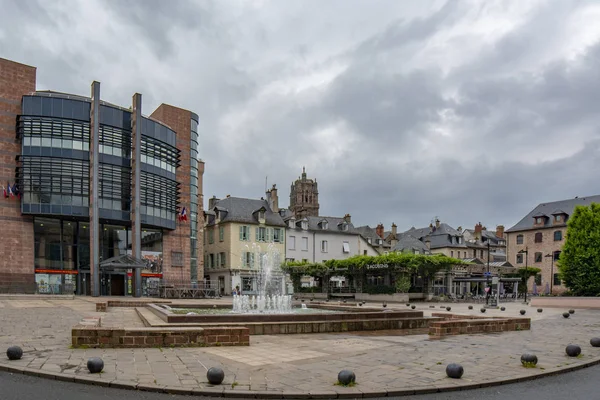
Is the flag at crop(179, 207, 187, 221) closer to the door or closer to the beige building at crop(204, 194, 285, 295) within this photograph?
the door

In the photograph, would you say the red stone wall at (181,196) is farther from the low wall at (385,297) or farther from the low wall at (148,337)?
the low wall at (148,337)

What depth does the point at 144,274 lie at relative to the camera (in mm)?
49875

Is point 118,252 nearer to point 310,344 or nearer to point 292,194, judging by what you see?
point 310,344

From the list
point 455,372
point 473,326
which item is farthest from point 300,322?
point 455,372

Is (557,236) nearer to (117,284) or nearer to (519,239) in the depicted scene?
(519,239)

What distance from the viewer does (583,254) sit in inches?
1612

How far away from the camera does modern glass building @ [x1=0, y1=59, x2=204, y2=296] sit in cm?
4306

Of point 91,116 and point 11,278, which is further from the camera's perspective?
point 91,116

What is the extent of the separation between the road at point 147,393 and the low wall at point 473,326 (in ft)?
20.8

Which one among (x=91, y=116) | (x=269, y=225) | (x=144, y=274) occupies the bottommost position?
(x=144, y=274)

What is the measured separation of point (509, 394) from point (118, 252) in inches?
1779

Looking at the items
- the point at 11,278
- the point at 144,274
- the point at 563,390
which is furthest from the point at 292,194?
the point at 563,390

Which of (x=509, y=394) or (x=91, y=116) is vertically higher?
(x=91, y=116)

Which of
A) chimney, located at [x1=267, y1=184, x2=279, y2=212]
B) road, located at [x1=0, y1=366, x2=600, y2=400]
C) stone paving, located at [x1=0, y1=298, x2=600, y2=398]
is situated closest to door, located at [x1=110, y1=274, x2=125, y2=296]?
chimney, located at [x1=267, y1=184, x2=279, y2=212]
